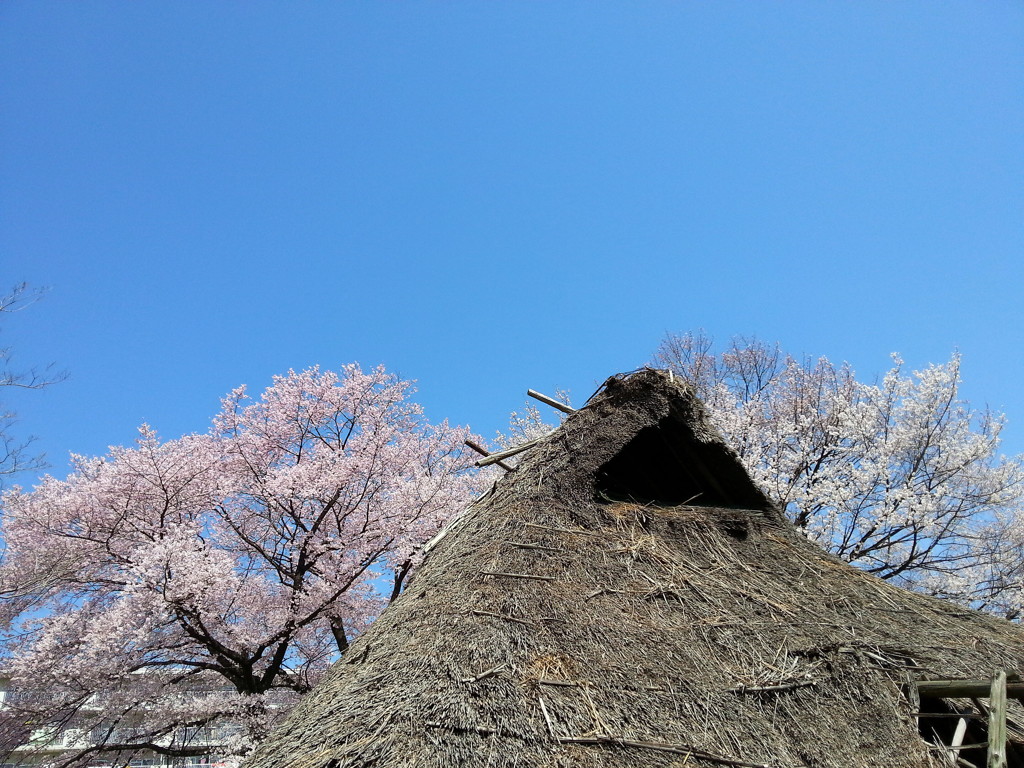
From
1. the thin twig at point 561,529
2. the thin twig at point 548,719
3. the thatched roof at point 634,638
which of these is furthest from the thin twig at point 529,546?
the thin twig at point 548,719

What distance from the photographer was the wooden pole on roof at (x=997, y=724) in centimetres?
366

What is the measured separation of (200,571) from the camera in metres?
9.56

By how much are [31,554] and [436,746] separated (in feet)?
36.6

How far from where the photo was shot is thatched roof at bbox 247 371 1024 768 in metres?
3.55

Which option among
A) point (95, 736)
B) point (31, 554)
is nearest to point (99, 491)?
point (31, 554)

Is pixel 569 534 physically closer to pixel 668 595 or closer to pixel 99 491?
pixel 668 595

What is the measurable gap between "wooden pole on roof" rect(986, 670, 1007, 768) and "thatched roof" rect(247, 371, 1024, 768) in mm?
267

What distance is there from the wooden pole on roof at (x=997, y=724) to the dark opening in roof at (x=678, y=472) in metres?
2.45

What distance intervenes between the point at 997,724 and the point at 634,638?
6.96 ft

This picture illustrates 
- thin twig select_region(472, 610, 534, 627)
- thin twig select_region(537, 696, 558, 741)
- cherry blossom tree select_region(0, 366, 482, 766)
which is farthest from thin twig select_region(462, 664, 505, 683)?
cherry blossom tree select_region(0, 366, 482, 766)

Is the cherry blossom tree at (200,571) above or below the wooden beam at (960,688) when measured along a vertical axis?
above

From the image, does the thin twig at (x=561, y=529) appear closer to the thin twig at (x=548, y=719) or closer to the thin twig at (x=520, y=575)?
the thin twig at (x=520, y=575)

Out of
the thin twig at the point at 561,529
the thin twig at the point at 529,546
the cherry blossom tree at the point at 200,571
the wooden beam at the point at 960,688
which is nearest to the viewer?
the wooden beam at the point at 960,688

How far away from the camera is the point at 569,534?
16.8ft
